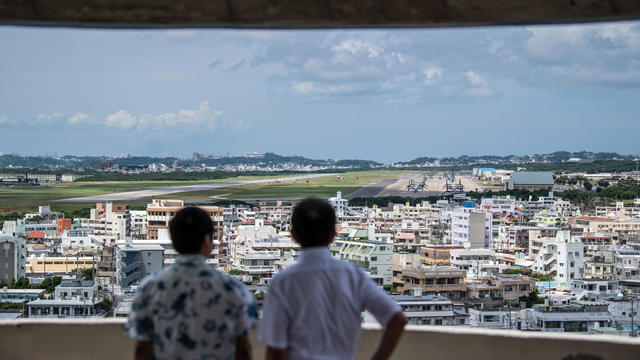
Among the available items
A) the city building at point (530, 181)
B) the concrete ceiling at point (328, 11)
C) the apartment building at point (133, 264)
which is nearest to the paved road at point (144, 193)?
the city building at point (530, 181)

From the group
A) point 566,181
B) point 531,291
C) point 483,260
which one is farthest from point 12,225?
point 566,181

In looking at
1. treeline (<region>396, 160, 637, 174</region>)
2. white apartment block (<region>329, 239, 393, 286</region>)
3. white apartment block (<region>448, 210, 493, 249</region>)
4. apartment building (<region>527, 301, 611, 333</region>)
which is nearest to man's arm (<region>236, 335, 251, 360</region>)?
apartment building (<region>527, 301, 611, 333</region>)

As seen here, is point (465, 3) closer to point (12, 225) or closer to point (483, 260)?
point (483, 260)

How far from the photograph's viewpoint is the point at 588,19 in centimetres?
159

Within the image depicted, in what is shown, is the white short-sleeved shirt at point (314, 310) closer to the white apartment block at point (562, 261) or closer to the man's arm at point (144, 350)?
the man's arm at point (144, 350)

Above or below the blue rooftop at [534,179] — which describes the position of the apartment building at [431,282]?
below

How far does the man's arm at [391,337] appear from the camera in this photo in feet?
4.14

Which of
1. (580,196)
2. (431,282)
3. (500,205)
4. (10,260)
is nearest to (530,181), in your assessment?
(580,196)

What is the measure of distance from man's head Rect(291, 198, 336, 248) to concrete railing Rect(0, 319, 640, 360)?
2.27 feet

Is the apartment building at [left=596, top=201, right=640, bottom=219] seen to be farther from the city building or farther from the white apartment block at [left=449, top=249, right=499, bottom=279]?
the white apartment block at [left=449, top=249, right=499, bottom=279]

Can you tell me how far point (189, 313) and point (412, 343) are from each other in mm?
834

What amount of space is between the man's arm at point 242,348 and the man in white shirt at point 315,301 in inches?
1.5

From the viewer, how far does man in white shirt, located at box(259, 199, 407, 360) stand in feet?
3.98

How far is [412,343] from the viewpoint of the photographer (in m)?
1.88
